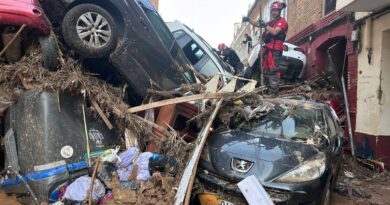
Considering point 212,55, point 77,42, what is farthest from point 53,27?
point 212,55

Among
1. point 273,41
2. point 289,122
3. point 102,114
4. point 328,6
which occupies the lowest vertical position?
point 289,122

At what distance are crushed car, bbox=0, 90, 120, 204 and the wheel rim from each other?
88 cm

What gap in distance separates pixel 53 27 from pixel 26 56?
2.00 feet

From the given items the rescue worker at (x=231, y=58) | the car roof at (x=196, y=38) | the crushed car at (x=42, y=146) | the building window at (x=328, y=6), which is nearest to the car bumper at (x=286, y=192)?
the crushed car at (x=42, y=146)

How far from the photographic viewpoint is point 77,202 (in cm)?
463

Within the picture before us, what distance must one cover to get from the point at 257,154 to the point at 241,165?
0.26 m

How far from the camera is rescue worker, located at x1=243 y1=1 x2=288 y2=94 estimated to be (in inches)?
381

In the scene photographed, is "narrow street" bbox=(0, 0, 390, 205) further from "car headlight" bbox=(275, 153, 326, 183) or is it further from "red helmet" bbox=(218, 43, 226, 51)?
"red helmet" bbox=(218, 43, 226, 51)

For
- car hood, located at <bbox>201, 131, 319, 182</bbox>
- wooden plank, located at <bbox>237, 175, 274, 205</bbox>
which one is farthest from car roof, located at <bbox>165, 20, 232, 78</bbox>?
wooden plank, located at <bbox>237, 175, 274, 205</bbox>

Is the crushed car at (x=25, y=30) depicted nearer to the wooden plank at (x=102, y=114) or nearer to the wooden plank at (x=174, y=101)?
the wooden plank at (x=102, y=114)

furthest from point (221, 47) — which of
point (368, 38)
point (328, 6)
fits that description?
point (368, 38)

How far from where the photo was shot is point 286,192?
14.2 feet

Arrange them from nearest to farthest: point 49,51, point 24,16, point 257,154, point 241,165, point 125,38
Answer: point 241,165 < point 257,154 < point 24,16 < point 49,51 < point 125,38

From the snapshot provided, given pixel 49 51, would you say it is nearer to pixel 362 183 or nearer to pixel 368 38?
pixel 362 183
